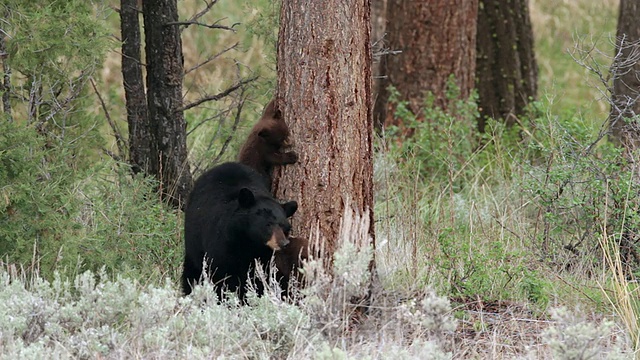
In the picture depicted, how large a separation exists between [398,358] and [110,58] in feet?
46.1

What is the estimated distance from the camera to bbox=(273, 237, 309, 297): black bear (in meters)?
6.05

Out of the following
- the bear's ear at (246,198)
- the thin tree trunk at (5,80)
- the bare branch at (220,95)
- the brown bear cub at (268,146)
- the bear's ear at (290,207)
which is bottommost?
the bear's ear at (290,207)

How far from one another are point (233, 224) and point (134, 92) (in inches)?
118

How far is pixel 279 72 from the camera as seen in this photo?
6.23 m

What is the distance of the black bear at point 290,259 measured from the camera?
6.05 metres

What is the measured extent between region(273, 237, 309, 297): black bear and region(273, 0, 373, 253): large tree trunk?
4.7 inches

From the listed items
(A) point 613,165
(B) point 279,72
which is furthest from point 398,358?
(A) point 613,165

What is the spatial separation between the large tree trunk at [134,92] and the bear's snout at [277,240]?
286cm

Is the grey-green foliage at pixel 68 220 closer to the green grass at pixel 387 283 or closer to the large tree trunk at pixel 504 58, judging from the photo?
the green grass at pixel 387 283

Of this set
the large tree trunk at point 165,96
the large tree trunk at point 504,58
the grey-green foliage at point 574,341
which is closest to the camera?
the grey-green foliage at point 574,341

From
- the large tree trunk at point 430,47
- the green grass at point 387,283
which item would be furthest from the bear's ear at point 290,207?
the large tree trunk at point 430,47

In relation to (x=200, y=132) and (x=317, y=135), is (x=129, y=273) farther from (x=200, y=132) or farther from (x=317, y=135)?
(x=200, y=132)

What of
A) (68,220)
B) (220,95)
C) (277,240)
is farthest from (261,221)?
(220,95)

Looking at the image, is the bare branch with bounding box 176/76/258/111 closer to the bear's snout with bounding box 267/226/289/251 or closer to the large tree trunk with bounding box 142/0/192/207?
the large tree trunk with bounding box 142/0/192/207
